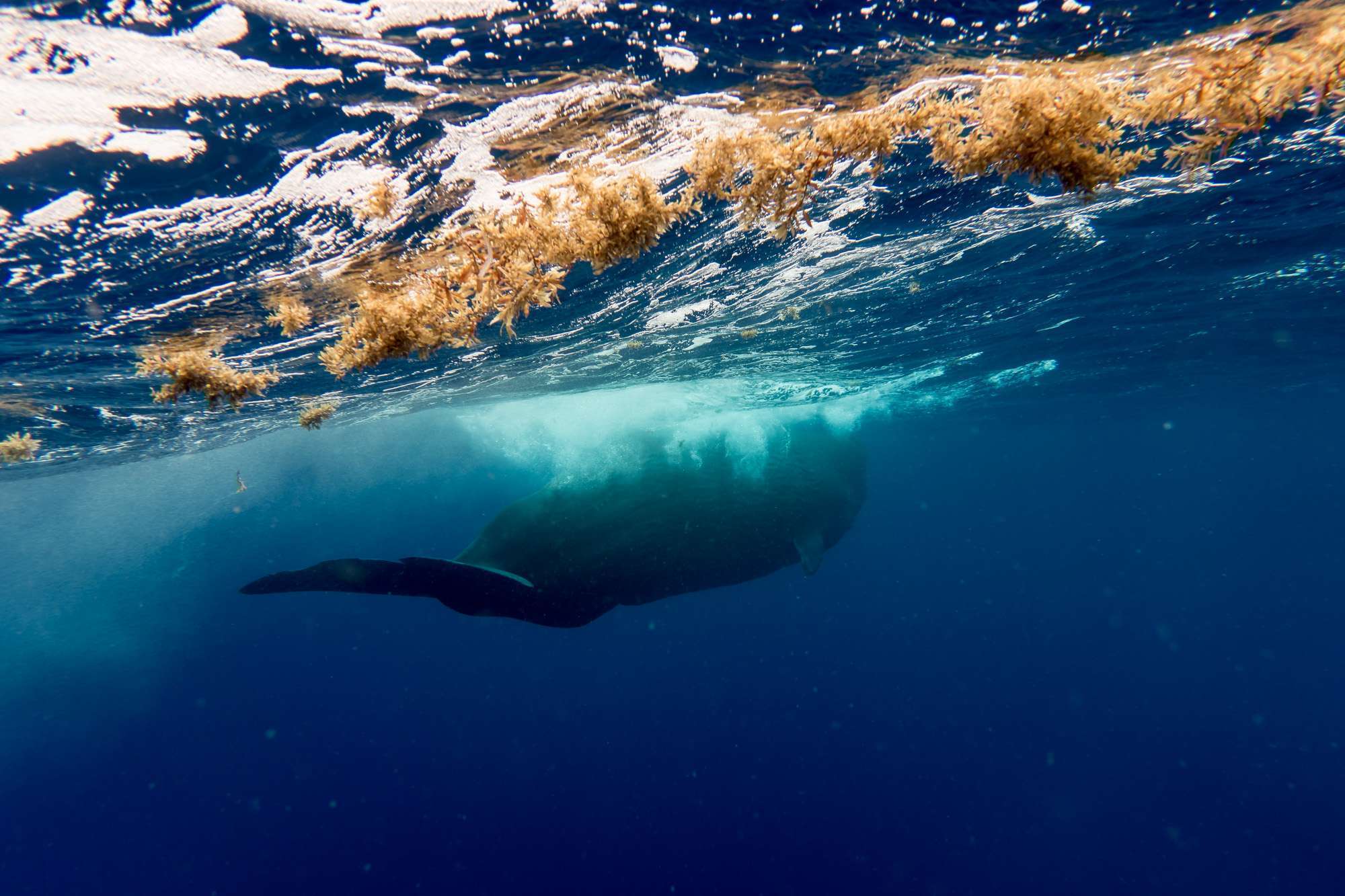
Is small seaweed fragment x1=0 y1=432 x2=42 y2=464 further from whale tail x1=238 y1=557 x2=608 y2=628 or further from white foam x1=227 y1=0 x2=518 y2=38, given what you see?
white foam x1=227 y1=0 x2=518 y2=38

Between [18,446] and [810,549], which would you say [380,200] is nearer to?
[810,549]

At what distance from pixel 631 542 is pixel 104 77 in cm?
1113

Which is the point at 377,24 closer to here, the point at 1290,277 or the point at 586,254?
the point at 586,254

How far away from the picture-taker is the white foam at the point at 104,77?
11.4 ft

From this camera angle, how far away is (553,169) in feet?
20.0

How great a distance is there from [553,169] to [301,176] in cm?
258

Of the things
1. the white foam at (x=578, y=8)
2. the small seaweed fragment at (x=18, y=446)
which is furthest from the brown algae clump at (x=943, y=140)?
the small seaweed fragment at (x=18, y=446)

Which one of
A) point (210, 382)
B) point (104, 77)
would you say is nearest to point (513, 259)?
point (104, 77)

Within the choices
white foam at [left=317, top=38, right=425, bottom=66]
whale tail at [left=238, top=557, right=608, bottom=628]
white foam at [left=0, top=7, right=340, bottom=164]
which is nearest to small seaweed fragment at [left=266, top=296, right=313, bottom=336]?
white foam at [left=0, top=7, right=340, bottom=164]

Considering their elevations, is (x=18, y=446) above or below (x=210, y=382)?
below

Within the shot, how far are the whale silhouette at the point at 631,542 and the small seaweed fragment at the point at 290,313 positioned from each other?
3805 mm

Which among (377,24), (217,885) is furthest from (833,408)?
(217,885)

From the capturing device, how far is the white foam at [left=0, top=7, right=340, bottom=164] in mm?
3482

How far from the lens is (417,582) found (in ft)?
30.5
